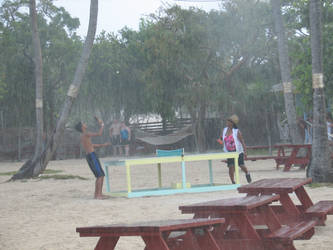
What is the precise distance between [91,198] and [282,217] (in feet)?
18.1

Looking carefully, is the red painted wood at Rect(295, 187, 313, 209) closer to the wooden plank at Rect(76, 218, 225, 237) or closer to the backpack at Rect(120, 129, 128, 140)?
the wooden plank at Rect(76, 218, 225, 237)

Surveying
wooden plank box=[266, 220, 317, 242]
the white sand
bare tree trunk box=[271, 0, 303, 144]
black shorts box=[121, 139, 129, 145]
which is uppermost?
bare tree trunk box=[271, 0, 303, 144]

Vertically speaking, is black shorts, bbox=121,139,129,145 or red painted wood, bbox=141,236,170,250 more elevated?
red painted wood, bbox=141,236,170,250

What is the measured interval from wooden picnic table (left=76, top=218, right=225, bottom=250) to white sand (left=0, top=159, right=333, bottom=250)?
189cm

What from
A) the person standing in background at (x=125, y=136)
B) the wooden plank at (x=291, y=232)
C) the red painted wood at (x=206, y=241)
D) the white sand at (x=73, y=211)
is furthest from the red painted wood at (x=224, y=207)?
the person standing in background at (x=125, y=136)

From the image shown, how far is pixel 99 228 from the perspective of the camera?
4.09m

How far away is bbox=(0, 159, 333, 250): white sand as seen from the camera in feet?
22.5

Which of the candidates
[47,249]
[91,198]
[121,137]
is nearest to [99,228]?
[47,249]

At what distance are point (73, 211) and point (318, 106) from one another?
5.29 meters

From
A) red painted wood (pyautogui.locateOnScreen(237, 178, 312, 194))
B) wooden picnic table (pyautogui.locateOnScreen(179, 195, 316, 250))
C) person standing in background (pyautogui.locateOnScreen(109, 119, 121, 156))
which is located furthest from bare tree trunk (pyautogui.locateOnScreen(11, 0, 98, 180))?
person standing in background (pyautogui.locateOnScreen(109, 119, 121, 156))

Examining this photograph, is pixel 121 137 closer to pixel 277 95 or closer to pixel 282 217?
pixel 277 95

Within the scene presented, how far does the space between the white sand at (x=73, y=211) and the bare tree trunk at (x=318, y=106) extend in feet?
2.27

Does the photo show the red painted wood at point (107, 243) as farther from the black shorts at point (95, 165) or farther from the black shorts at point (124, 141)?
the black shorts at point (124, 141)

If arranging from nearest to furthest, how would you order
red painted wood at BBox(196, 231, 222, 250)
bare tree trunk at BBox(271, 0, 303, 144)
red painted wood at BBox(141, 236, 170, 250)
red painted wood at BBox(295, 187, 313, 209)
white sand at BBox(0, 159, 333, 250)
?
red painted wood at BBox(141, 236, 170, 250)
red painted wood at BBox(196, 231, 222, 250)
white sand at BBox(0, 159, 333, 250)
red painted wood at BBox(295, 187, 313, 209)
bare tree trunk at BBox(271, 0, 303, 144)
